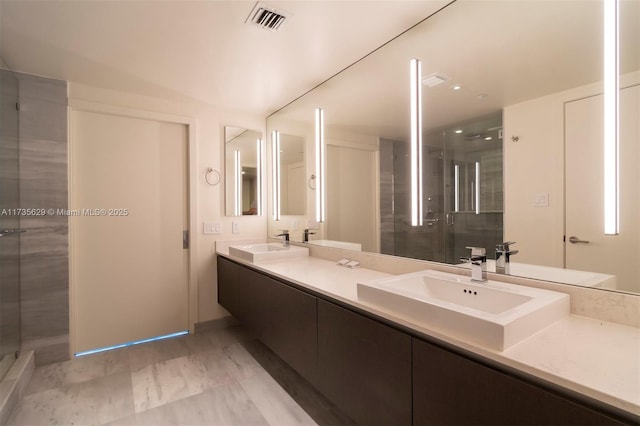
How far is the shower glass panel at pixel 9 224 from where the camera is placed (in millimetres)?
1959

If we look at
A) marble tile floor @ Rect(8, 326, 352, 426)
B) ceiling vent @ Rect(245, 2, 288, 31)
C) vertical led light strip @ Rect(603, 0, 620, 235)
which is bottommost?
marble tile floor @ Rect(8, 326, 352, 426)

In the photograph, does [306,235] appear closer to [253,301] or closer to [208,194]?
[253,301]

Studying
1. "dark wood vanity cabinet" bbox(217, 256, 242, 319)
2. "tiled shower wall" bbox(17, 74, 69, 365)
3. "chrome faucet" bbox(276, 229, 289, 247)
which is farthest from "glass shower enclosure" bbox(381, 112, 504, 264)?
"tiled shower wall" bbox(17, 74, 69, 365)

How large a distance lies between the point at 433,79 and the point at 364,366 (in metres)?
1.61

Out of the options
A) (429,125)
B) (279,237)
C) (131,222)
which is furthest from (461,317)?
(131,222)

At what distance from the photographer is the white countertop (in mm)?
662

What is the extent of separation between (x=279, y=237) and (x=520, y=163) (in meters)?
2.29

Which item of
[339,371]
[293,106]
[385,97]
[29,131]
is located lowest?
[339,371]

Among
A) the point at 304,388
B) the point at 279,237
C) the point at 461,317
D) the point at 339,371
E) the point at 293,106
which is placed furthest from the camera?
the point at 279,237

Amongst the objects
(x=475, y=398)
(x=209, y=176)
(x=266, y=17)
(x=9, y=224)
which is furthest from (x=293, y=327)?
(x=9, y=224)

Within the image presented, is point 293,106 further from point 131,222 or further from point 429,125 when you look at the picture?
point 131,222

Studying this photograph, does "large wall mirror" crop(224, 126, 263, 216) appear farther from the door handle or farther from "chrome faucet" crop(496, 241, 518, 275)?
the door handle

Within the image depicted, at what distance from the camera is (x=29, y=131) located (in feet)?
7.31

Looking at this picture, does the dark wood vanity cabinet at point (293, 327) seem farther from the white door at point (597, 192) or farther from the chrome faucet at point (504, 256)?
the white door at point (597, 192)
